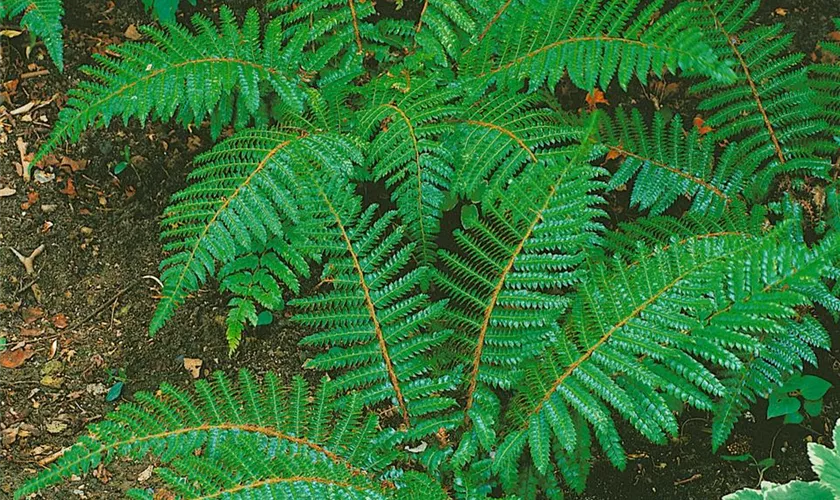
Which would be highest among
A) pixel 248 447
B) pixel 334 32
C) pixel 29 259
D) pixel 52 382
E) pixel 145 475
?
pixel 334 32

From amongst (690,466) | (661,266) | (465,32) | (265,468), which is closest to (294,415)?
(265,468)

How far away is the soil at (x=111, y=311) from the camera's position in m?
2.60

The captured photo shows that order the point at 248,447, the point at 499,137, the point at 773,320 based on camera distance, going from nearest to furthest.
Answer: the point at 248,447 → the point at 773,320 → the point at 499,137

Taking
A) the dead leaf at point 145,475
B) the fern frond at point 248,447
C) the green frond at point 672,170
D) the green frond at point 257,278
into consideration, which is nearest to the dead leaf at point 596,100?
the green frond at point 672,170

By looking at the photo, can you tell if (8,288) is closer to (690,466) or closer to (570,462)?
(570,462)

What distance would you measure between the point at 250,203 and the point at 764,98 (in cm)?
177

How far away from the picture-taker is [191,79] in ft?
8.32

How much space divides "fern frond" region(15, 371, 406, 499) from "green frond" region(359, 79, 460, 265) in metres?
0.61

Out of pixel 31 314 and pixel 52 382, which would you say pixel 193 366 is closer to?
pixel 52 382

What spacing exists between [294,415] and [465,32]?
1487 mm

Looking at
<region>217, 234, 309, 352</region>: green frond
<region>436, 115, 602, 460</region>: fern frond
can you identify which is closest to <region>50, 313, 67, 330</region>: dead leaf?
<region>217, 234, 309, 352</region>: green frond

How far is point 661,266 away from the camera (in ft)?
7.14

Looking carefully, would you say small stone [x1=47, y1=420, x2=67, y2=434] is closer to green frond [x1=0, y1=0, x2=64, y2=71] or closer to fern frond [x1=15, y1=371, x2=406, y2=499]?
fern frond [x1=15, y1=371, x2=406, y2=499]

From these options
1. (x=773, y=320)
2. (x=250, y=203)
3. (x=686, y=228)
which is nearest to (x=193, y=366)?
(x=250, y=203)
